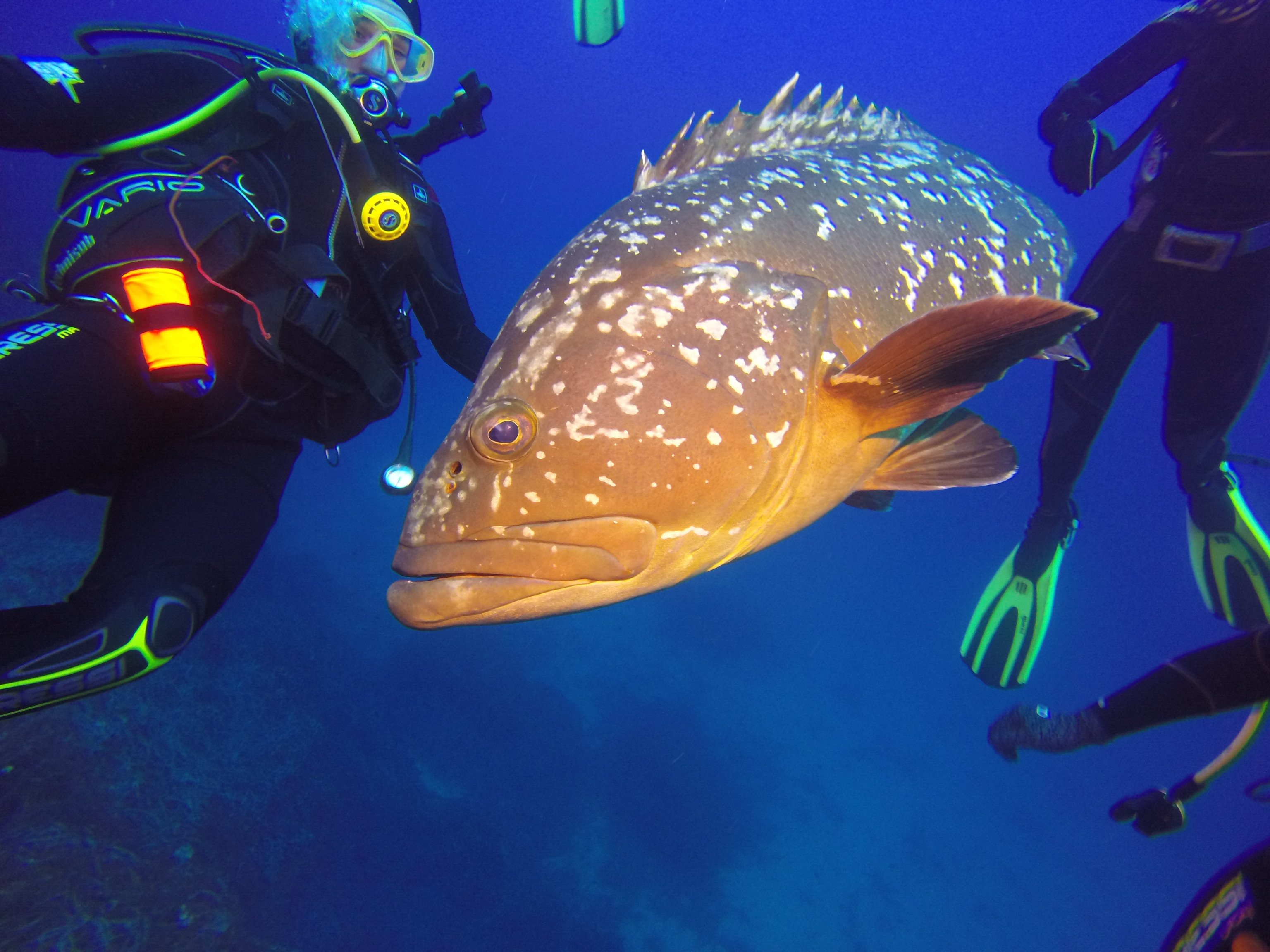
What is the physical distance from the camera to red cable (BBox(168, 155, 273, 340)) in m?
2.13

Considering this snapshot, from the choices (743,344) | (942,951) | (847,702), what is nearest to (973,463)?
(743,344)

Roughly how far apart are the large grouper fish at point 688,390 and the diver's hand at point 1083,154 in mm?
2070

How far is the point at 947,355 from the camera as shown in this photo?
1.78 meters

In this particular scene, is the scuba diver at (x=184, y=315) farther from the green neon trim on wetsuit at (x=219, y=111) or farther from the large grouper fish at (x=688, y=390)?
the large grouper fish at (x=688, y=390)

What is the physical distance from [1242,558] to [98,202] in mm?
7779

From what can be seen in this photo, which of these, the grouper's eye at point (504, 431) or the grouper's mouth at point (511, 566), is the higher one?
the grouper's eye at point (504, 431)

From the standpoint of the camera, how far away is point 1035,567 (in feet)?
16.2

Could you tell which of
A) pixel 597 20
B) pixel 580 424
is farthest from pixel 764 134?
pixel 597 20

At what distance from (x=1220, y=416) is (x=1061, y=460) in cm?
98

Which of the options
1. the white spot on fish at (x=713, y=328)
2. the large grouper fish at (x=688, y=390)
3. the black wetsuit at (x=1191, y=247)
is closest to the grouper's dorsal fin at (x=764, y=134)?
the large grouper fish at (x=688, y=390)

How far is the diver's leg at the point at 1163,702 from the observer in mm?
2881

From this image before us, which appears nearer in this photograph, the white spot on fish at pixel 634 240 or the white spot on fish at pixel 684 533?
the white spot on fish at pixel 684 533

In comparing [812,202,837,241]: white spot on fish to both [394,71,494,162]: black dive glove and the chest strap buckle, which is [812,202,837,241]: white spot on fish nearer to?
[394,71,494,162]: black dive glove

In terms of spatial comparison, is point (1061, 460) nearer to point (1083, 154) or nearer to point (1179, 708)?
point (1179, 708)
